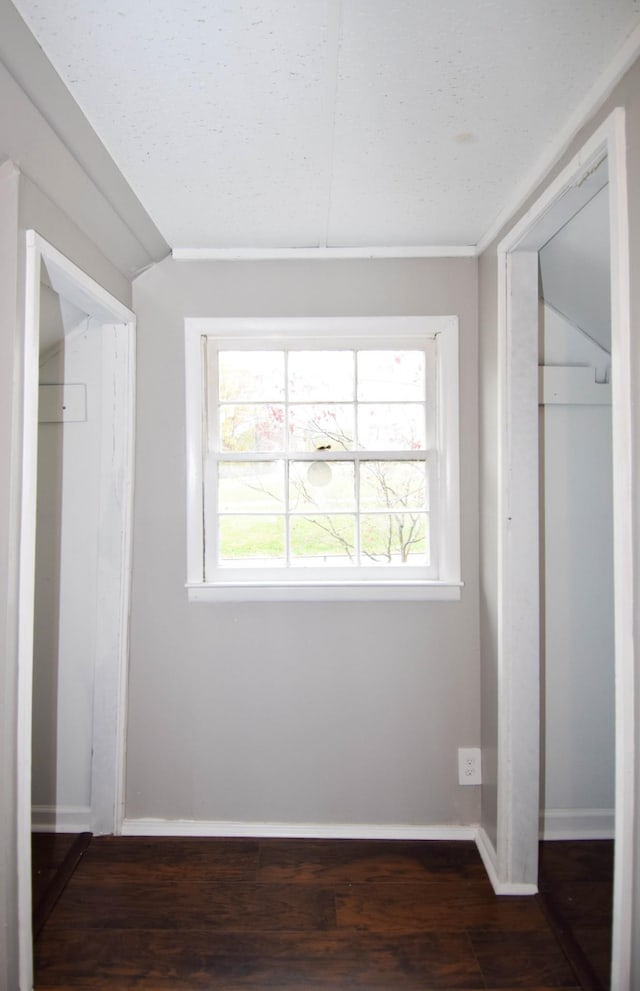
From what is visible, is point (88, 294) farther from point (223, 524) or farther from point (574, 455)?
point (574, 455)

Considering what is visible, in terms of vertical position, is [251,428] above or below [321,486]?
above

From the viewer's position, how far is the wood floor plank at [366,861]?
1.87m

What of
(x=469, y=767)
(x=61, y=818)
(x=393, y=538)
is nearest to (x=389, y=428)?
(x=393, y=538)

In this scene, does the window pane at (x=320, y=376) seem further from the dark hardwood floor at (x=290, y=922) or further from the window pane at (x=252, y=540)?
the dark hardwood floor at (x=290, y=922)

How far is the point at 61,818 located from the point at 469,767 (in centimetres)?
173

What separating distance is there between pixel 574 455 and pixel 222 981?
7.20 feet

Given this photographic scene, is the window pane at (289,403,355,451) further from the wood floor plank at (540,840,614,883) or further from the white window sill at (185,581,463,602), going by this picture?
the wood floor plank at (540,840,614,883)

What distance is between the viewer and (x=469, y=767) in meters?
2.08

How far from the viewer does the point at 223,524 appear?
2227 millimetres

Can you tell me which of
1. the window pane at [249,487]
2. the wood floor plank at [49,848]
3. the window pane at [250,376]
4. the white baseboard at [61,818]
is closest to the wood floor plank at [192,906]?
the wood floor plank at [49,848]

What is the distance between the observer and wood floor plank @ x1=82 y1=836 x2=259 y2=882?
6.19 ft

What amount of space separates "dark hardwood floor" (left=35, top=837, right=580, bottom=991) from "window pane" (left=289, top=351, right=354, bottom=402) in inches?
73.7

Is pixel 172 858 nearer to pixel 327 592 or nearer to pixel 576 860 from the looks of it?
pixel 327 592

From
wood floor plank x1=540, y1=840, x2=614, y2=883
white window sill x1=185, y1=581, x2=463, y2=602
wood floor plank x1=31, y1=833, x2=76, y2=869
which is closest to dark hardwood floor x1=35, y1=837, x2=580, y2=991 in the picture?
wood floor plank x1=31, y1=833, x2=76, y2=869
